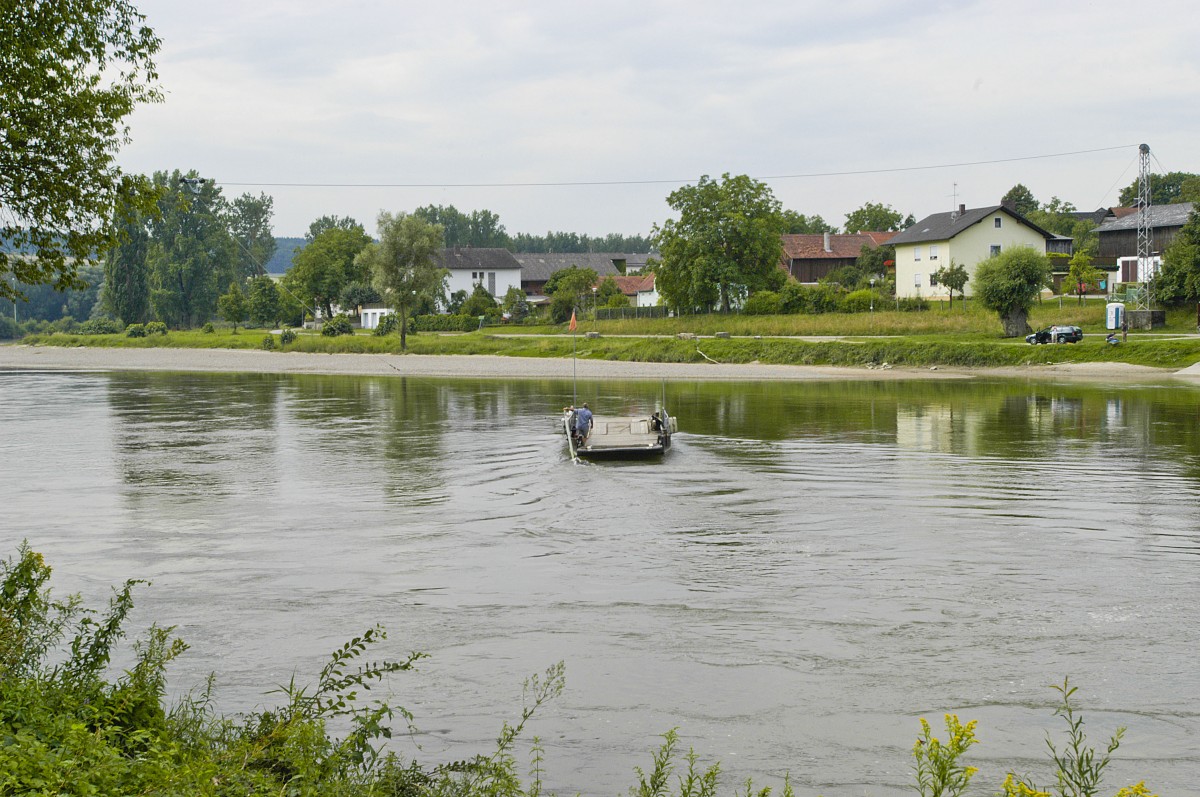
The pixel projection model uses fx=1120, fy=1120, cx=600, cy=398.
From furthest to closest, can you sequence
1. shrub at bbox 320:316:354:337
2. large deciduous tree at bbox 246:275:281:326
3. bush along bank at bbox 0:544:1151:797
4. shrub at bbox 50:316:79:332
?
shrub at bbox 50:316:79:332 → large deciduous tree at bbox 246:275:281:326 → shrub at bbox 320:316:354:337 → bush along bank at bbox 0:544:1151:797

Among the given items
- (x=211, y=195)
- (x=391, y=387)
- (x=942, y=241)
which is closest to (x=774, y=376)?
(x=391, y=387)

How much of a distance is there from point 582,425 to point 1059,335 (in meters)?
37.6

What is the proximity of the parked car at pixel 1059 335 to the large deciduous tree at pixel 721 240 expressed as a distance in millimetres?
24677

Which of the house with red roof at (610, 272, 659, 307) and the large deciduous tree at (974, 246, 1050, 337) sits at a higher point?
the house with red roof at (610, 272, 659, 307)

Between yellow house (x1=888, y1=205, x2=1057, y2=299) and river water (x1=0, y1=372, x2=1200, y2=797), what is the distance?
4951cm

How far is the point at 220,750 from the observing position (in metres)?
8.26

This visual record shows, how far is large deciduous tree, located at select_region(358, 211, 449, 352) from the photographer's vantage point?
8981 centimetres

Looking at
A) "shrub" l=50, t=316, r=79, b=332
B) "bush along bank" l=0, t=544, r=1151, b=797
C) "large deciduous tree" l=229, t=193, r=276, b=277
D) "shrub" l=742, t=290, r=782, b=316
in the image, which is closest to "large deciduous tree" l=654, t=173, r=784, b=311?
"shrub" l=742, t=290, r=782, b=316

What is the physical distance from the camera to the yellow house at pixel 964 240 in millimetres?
83312

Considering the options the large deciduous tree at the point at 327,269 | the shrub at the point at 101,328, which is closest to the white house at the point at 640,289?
the large deciduous tree at the point at 327,269

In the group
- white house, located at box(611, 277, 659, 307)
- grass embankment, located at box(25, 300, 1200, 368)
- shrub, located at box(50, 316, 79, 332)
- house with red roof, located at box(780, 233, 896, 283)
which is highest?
house with red roof, located at box(780, 233, 896, 283)

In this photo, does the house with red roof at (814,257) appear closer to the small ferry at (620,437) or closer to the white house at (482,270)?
the white house at (482,270)

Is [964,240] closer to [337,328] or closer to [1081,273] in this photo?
[1081,273]

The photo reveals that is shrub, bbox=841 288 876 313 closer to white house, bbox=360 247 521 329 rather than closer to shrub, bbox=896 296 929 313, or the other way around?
shrub, bbox=896 296 929 313
